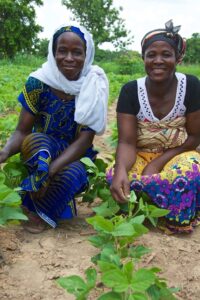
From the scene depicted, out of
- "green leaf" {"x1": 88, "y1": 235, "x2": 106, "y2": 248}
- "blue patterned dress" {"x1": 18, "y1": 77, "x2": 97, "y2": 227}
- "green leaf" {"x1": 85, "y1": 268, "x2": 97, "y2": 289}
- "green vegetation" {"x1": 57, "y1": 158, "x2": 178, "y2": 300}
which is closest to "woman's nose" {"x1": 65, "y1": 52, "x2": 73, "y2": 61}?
"blue patterned dress" {"x1": 18, "y1": 77, "x2": 97, "y2": 227}

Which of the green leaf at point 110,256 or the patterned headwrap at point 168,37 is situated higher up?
the patterned headwrap at point 168,37

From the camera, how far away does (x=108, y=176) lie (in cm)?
290

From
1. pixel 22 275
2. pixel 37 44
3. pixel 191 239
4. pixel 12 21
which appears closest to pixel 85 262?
pixel 22 275

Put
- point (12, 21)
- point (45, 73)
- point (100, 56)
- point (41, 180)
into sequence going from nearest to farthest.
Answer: point (41, 180)
point (45, 73)
point (12, 21)
point (100, 56)

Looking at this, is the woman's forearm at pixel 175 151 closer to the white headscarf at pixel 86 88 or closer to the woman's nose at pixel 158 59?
the white headscarf at pixel 86 88

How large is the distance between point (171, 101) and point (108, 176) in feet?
2.06

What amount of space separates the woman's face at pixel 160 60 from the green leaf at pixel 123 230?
1.23 meters

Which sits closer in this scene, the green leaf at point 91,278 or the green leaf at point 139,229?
the green leaf at point 91,278

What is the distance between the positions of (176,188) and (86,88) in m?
0.83

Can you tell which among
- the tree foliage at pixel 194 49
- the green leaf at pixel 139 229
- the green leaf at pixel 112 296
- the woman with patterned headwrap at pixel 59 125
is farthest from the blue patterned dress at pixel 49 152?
the tree foliage at pixel 194 49

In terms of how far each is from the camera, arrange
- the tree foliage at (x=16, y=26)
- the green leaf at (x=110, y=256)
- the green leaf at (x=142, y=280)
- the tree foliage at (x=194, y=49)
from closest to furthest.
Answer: the green leaf at (x=142, y=280)
the green leaf at (x=110, y=256)
the tree foliage at (x=16, y=26)
the tree foliage at (x=194, y=49)

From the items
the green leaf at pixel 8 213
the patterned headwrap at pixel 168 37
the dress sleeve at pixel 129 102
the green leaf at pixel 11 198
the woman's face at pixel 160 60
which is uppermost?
the patterned headwrap at pixel 168 37

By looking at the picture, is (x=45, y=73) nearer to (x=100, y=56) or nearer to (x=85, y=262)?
(x=85, y=262)

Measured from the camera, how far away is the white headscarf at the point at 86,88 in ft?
9.12
